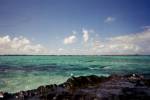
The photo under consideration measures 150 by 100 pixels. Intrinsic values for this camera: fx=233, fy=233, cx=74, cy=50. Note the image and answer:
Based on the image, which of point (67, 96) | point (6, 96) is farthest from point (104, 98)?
point (6, 96)

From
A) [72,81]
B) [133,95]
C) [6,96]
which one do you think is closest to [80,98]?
[133,95]

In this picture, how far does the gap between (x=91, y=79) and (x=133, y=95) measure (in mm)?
4055

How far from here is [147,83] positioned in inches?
427

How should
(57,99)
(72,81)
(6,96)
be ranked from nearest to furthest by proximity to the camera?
(57,99) → (6,96) → (72,81)

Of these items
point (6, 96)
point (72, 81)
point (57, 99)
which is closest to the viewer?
point (57, 99)

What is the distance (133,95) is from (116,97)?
76cm

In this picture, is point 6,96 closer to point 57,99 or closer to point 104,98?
point 57,99

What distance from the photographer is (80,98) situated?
707cm

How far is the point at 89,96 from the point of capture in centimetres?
730

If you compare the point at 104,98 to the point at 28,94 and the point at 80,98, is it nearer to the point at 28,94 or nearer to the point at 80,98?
the point at 80,98

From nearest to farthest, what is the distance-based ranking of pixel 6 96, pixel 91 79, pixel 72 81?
pixel 6 96 < pixel 72 81 < pixel 91 79

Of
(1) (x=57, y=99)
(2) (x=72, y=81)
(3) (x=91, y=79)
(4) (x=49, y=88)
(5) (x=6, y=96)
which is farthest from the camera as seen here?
(3) (x=91, y=79)

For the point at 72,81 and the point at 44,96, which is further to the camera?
the point at 72,81

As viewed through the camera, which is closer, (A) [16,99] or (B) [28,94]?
(A) [16,99]
